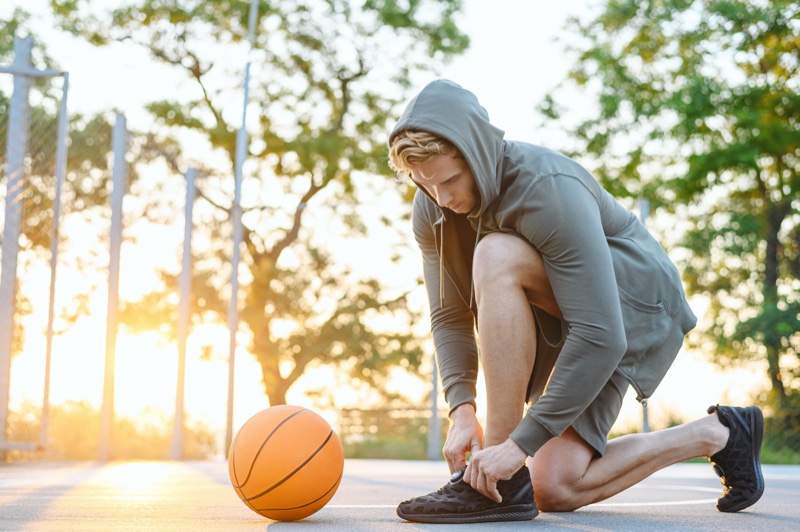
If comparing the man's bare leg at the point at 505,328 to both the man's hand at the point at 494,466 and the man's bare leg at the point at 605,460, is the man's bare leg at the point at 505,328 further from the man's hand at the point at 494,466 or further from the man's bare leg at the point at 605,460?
the man's bare leg at the point at 605,460

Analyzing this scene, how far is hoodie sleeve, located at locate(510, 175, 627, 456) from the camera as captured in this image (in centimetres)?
241

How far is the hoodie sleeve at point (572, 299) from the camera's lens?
7.89ft

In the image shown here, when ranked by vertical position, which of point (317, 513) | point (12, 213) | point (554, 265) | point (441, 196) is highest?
point (12, 213)

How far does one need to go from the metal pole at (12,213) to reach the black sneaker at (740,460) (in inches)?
185

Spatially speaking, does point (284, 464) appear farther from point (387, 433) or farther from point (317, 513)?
point (387, 433)

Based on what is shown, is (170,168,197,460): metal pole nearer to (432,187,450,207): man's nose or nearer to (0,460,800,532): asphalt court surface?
(0,460,800,532): asphalt court surface

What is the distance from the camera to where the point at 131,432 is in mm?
10750

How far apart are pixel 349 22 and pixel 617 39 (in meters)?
4.72

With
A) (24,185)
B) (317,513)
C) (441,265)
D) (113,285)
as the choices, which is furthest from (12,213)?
(441,265)

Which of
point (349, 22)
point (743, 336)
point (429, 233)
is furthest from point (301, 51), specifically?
point (429, 233)

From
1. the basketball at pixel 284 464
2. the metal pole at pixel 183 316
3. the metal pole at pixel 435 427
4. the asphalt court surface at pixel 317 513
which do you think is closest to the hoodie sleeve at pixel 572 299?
the asphalt court surface at pixel 317 513

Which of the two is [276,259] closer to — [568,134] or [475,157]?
[568,134]

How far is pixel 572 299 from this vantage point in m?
2.48

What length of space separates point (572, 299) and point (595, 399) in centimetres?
50
